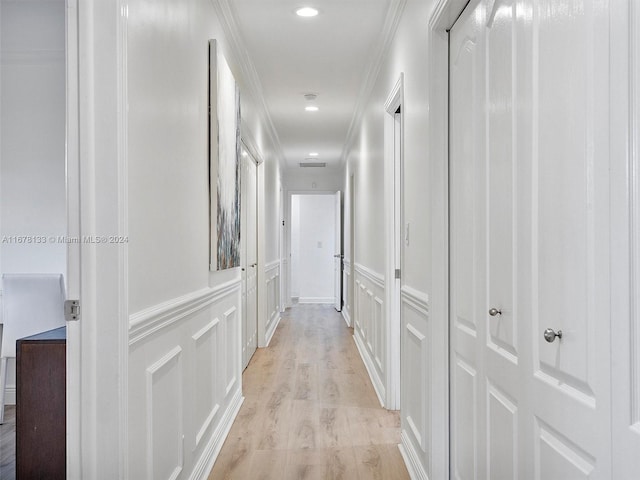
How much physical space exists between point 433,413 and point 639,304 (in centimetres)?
144

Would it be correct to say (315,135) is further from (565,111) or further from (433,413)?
(565,111)

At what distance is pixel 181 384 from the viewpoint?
7.25 feet

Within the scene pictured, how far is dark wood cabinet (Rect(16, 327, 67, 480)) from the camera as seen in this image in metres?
1.94

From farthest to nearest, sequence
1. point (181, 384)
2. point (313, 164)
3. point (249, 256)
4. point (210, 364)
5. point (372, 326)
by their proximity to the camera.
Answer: point (313, 164), point (249, 256), point (372, 326), point (210, 364), point (181, 384)

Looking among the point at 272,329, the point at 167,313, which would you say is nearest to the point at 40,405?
the point at 167,313

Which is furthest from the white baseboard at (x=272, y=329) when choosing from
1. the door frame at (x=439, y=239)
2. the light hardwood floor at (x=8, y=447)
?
the door frame at (x=439, y=239)

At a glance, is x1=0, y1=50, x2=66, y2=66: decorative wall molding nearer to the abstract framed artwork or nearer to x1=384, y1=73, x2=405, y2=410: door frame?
the abstract framed artwork

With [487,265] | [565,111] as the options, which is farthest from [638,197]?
[487,265]

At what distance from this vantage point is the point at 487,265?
5.55ft

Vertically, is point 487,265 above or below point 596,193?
below

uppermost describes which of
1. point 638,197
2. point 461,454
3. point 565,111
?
point 565,111

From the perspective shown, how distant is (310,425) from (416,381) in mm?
1021

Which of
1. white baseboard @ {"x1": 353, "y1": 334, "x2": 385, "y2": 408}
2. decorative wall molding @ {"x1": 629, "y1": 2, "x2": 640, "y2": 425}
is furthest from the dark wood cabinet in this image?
white baseboard @ {"x1": 353, "y1": 334, "x2": 385, "y2": 408}

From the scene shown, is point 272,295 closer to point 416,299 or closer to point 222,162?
point 222,162
